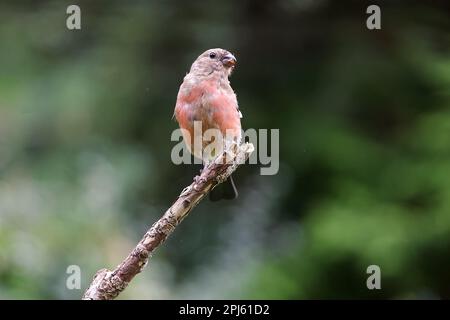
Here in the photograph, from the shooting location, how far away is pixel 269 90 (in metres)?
7.27

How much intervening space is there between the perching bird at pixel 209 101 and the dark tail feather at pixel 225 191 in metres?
0.51

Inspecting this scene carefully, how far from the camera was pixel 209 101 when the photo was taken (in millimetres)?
5016

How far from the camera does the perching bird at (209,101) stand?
502 cm

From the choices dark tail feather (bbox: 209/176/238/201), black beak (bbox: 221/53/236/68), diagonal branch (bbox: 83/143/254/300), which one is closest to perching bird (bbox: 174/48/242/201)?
black beak (bbox: 221/53/236/68)

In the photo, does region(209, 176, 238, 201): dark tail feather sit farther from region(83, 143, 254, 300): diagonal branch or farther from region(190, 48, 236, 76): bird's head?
region(83, 143, 254, 300): diagonal branch

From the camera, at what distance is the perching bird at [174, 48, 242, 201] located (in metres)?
5.02

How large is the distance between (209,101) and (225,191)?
2.87ft

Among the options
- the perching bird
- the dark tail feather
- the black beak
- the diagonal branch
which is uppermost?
the black beak

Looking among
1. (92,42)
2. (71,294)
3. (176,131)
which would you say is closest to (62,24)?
(92,42)

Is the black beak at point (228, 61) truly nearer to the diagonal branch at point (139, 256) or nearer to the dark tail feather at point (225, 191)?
the dark tail feather at point (225, 191)

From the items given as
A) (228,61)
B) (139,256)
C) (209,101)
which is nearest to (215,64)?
(228,61)

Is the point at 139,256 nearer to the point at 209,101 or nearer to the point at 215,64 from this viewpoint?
the point at 209,101

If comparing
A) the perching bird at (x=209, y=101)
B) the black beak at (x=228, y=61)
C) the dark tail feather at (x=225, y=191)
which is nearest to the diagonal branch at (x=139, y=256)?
the perching bird at (x=209, y=101)

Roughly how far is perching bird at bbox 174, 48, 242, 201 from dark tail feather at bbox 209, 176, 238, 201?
506 mm
